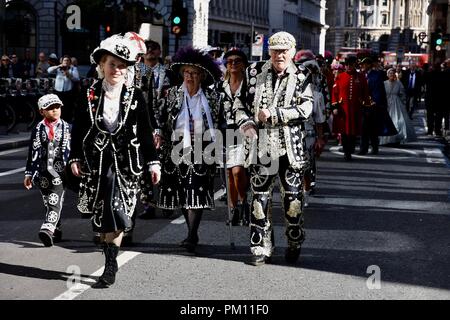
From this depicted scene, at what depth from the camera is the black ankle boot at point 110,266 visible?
6.62 meters

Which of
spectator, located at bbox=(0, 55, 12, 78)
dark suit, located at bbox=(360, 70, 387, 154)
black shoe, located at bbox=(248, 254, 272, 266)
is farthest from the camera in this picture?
spectator, located at bbox=(0, 55, 12, 78)

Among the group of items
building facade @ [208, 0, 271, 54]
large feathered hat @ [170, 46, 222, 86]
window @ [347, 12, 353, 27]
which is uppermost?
window @ [347, 12, 353, 27]

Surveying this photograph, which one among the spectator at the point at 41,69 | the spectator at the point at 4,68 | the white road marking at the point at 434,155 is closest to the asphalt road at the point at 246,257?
the white road marking at the point at 434,155

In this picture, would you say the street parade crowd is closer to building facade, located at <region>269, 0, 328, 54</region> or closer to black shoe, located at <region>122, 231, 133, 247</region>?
black shoe, located at <region>122, 231, 133, 247</region>

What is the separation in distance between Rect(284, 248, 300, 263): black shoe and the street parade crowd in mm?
17

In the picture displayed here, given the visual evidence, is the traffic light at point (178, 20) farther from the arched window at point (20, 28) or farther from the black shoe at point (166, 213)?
the arched window at point (20, 28)

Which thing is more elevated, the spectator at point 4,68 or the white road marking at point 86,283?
the spectator at point 4,68

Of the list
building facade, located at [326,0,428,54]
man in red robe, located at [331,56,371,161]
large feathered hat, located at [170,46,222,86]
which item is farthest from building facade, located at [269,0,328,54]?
large feathered hat, located at [170,46,222,86]

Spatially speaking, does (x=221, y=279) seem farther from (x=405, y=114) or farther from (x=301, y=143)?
(x=405, y=114)

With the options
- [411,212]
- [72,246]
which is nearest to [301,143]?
[72,246]

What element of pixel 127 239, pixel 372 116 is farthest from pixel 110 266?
pixel 372 116

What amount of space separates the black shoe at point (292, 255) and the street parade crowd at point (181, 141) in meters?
0.02

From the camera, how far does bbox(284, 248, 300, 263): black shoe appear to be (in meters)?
7.63
